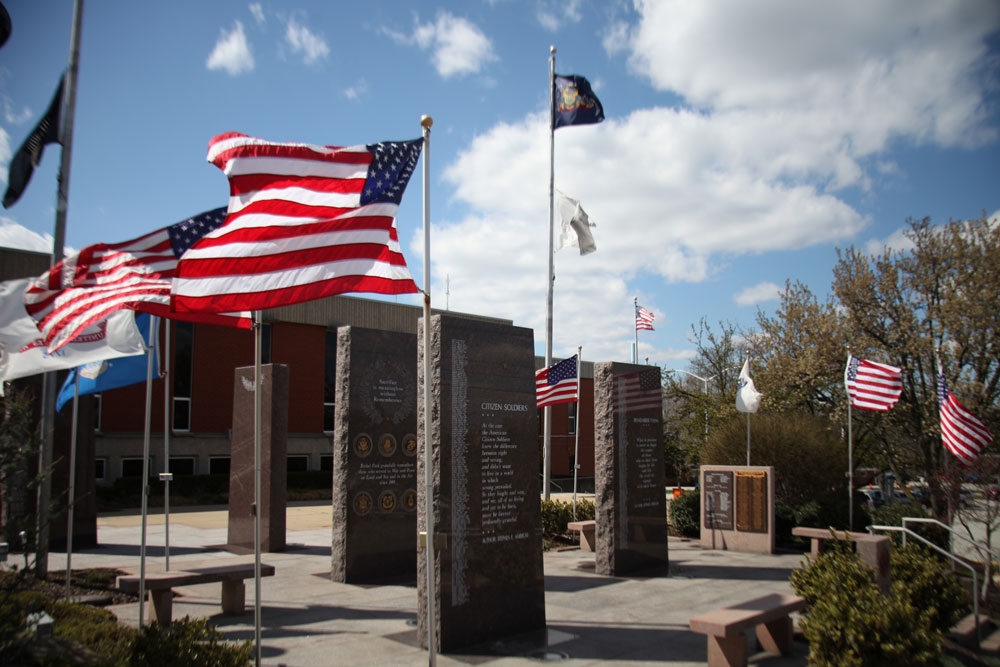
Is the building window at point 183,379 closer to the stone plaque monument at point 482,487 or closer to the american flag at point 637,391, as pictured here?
the american flag at point 637,391

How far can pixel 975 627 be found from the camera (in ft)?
26.7

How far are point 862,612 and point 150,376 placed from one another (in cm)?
835

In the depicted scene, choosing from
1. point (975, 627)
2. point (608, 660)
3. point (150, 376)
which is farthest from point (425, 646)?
point (975, 627)

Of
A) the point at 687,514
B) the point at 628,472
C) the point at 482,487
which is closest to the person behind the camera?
the point at 482,487

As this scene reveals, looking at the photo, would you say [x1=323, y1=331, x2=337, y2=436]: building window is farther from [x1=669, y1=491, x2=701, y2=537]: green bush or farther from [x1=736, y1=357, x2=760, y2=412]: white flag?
[x1=736, y1=357, x2=760, y2=412]: white flag

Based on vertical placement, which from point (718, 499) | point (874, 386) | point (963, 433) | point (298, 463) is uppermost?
point (874, 386)

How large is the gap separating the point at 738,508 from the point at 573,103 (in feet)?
32.9

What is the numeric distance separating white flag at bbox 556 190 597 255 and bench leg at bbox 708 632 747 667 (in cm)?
1236

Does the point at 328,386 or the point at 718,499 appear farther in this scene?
the point at 328,386

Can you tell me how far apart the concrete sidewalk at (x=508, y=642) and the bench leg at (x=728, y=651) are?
0.61 metres

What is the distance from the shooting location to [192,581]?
7.95 m

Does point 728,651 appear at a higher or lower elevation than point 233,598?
higher

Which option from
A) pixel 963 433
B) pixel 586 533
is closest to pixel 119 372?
pixel 586 533

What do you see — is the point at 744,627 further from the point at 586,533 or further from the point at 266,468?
the point at 266,468
